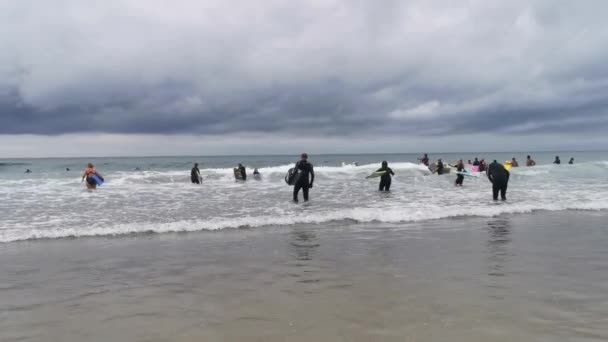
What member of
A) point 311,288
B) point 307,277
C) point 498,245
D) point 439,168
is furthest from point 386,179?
point 311,288

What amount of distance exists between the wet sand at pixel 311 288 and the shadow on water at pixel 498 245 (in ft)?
0.09

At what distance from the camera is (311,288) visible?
17.7ft

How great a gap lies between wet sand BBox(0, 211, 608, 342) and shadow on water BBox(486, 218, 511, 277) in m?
0.03

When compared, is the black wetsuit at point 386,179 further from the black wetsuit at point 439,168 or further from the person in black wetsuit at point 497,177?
the black wetsuit at point 439,168

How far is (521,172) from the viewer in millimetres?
36469

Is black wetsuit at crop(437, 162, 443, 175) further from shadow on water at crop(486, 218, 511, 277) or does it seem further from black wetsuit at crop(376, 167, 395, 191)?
shadow on water at crop(486, 218, 511, 277)

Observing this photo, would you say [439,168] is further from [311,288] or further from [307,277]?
[311,288]

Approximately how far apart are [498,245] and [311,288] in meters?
4.51

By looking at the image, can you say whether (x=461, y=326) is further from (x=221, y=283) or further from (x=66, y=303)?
(x=66, y=303)

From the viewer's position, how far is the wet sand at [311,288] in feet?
13.3

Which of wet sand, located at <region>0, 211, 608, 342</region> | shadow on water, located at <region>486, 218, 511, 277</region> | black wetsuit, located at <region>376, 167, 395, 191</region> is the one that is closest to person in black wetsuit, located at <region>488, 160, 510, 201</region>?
shadow on water, located at <region>486, 218, 511, 277</region>

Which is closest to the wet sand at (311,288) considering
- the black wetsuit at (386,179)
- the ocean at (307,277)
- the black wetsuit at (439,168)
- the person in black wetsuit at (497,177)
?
the ocean at (307,277)

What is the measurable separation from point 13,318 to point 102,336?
140cm

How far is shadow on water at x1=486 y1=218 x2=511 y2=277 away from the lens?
6.24m
